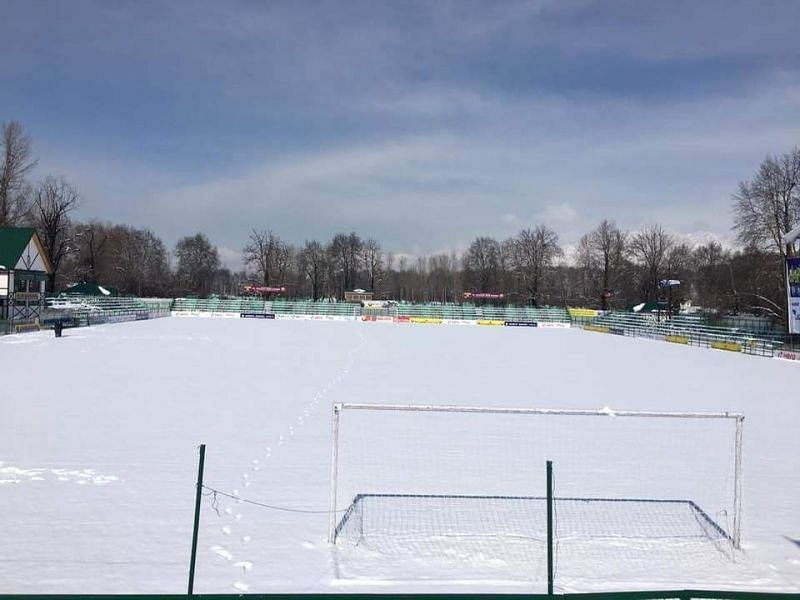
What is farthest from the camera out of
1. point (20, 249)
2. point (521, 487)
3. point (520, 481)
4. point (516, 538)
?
point (20, 249)

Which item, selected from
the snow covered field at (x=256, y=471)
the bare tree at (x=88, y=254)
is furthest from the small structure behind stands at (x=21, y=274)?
the bare tree at (x=88, y=254)

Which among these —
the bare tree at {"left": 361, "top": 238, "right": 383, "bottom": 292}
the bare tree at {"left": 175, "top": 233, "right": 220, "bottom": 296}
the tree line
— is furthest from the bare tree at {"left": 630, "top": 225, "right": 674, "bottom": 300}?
the bare tree at {"left": 175, "top": 233, "right": 220, "bottom": 296}

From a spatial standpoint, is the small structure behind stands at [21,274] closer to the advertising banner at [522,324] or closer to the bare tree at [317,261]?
the advertising banner at [522,324]

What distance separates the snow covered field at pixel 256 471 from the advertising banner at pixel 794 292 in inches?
95.4

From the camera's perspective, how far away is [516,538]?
22.8ft

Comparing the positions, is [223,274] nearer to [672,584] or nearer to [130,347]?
[130,347]

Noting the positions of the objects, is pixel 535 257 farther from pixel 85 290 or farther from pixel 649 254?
pixel 85 290

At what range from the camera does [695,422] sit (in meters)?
14.1

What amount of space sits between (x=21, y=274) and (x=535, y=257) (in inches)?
2948

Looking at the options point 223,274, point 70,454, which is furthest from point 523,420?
point 223,274

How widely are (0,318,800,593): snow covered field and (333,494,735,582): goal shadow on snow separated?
0.05 metres

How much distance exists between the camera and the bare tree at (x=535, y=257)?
328 feet

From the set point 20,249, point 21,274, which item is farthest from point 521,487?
point 21,274

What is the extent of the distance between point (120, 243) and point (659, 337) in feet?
319
